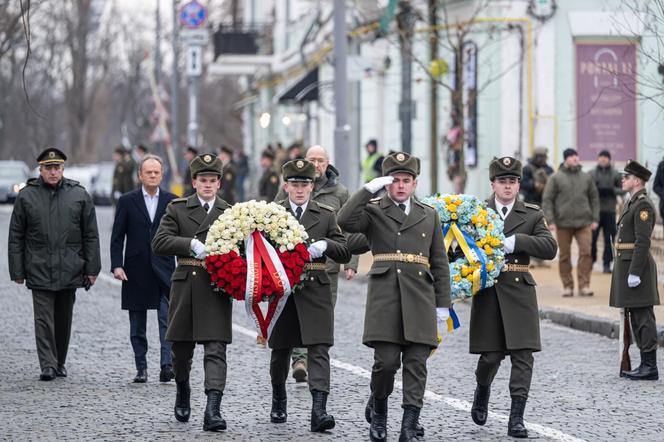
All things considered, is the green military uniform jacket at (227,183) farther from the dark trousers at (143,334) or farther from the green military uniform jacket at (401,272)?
the green military uniform jacket at (401,272)

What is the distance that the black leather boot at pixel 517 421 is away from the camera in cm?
1018

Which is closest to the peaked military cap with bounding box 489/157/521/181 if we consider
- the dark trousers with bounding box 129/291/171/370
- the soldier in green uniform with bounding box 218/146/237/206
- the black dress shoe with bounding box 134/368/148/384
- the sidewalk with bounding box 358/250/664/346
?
the dark trousers with bounding box 129/291/171/370

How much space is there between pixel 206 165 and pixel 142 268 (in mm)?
2184

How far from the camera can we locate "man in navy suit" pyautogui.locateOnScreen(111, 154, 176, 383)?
12836 mm

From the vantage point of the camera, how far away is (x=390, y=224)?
397 inches

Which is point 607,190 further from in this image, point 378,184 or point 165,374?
point 378,184

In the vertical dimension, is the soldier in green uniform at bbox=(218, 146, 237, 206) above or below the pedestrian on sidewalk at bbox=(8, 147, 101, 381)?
above

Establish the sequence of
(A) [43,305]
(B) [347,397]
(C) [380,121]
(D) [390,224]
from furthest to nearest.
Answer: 1. (C) [380,121]
2. (A) [43,305]
3. (B) [347,397]
4. (D) [390,224]

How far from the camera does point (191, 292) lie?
35.3 feet

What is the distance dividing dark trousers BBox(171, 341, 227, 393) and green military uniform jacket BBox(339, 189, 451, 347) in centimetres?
109

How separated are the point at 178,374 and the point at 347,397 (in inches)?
66.7

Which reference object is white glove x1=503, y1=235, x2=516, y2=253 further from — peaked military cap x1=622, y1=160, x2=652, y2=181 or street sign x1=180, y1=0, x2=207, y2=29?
street sign x1=180, y1=0, x2=207, y2=29

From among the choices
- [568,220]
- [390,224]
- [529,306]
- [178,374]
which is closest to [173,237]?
[178,374]

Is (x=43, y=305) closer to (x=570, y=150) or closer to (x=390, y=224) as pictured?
(x=390, y=224)
